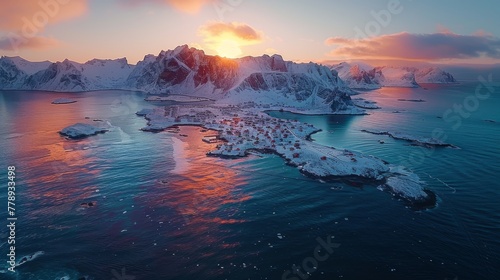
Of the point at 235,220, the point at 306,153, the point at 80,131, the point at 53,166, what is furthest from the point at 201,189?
the point at 80,131

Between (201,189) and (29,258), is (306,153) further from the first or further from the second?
(29,258)

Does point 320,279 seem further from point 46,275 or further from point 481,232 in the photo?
point 46,275

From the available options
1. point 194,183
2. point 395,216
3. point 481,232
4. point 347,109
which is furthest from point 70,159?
point 347,109

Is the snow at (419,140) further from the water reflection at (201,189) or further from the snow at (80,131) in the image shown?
the snow at (80,131)

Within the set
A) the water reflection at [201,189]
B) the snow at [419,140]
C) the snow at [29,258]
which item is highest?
the snow at [419,140]

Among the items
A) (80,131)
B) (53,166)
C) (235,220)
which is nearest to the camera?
(235,220)

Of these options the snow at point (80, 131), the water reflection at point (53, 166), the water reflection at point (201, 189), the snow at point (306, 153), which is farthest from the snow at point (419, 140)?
the snow at point (80, 131)

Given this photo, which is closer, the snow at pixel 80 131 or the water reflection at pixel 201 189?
the water reflection at pixel 201 189


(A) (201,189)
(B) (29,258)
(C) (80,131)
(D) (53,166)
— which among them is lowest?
(B) (29,258)
